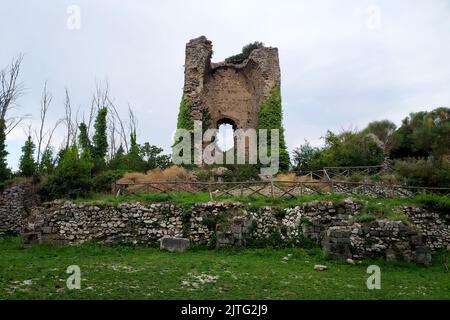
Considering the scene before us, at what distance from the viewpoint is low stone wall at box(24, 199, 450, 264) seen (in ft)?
54.1

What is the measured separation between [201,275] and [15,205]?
556 inches

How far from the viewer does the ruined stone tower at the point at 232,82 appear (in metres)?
31.1

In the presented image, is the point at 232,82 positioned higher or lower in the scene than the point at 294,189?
higher

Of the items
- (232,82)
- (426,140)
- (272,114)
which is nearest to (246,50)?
(232,82)

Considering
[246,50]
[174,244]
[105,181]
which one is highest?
[246,50]

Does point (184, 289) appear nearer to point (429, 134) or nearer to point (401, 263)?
point (401, 263)

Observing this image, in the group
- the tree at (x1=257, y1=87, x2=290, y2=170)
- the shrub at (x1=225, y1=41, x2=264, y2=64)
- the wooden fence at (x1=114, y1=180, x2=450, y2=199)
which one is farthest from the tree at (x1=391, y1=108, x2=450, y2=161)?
the shrub at (x1=225, y1=41, x2=264, y2=64)

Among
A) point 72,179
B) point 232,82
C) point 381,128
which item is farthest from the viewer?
point 381,128

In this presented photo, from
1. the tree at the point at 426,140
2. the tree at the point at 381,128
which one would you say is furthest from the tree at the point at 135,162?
the tree at the point at 381,128

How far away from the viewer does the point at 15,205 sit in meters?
22.1

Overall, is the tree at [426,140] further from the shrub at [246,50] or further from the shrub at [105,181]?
the shrub at [105,181]

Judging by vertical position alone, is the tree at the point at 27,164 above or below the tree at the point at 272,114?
below

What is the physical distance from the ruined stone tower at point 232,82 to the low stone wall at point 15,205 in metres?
12.8

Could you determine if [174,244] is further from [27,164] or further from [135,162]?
[27,164]
